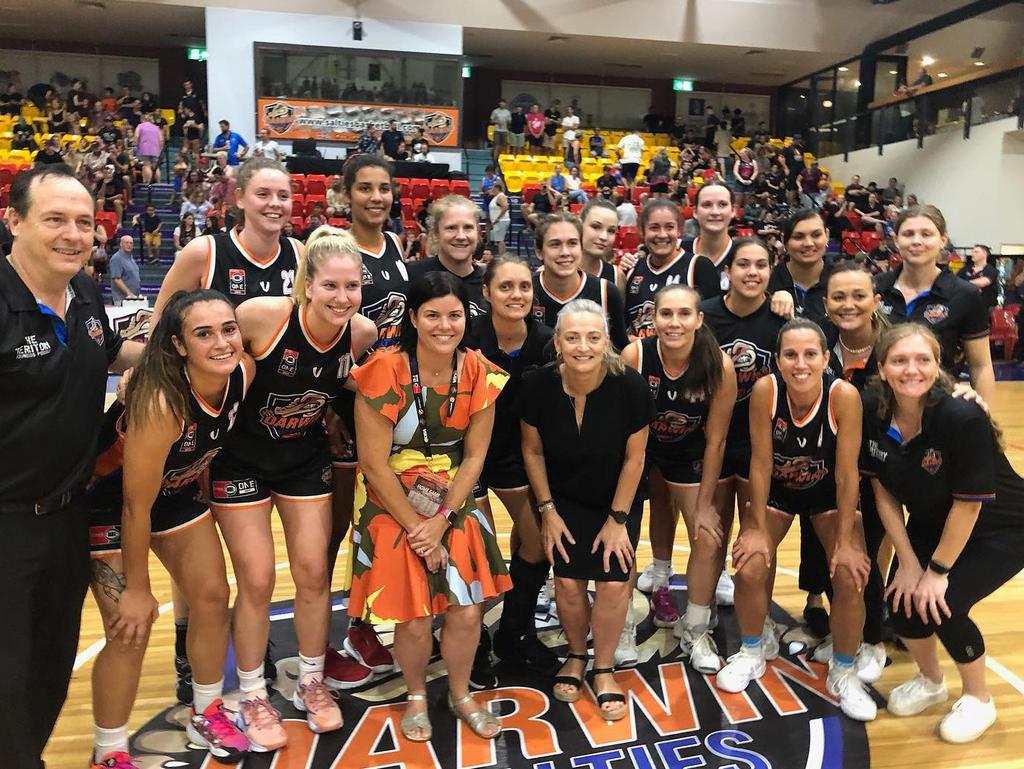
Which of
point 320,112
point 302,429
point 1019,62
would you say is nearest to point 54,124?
point 320,112

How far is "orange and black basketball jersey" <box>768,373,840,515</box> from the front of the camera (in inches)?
108

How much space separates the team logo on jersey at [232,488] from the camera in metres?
2.57

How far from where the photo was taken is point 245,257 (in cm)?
283

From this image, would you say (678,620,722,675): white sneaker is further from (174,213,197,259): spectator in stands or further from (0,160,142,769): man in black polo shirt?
(174,213,197,259): spectator in stands

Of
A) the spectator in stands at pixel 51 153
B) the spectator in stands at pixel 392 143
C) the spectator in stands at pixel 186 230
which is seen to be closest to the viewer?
the spectator in stands at pixel 186 230

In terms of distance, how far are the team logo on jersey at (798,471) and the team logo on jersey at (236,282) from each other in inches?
80.7

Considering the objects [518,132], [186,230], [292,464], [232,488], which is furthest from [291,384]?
[518,132]

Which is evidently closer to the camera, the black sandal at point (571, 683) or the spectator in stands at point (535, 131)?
the black sandal at point (571, 683)

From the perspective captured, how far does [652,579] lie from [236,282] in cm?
224

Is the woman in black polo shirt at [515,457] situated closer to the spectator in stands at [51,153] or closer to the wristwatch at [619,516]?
the wristwatch at [619,516]

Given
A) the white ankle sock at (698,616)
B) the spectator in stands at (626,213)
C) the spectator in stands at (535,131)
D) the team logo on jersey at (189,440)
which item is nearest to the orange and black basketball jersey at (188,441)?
the team logo on jersey at (189,440)

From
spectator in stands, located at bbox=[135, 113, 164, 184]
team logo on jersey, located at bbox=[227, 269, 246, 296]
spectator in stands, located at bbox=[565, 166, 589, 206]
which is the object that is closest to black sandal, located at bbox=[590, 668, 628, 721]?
team logo on jersey, located at bbox=[227, 269, 246, 296]

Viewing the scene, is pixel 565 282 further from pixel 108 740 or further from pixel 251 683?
pixel 108 740

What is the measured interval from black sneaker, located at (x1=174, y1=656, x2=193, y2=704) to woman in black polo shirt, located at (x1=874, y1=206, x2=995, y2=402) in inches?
121
